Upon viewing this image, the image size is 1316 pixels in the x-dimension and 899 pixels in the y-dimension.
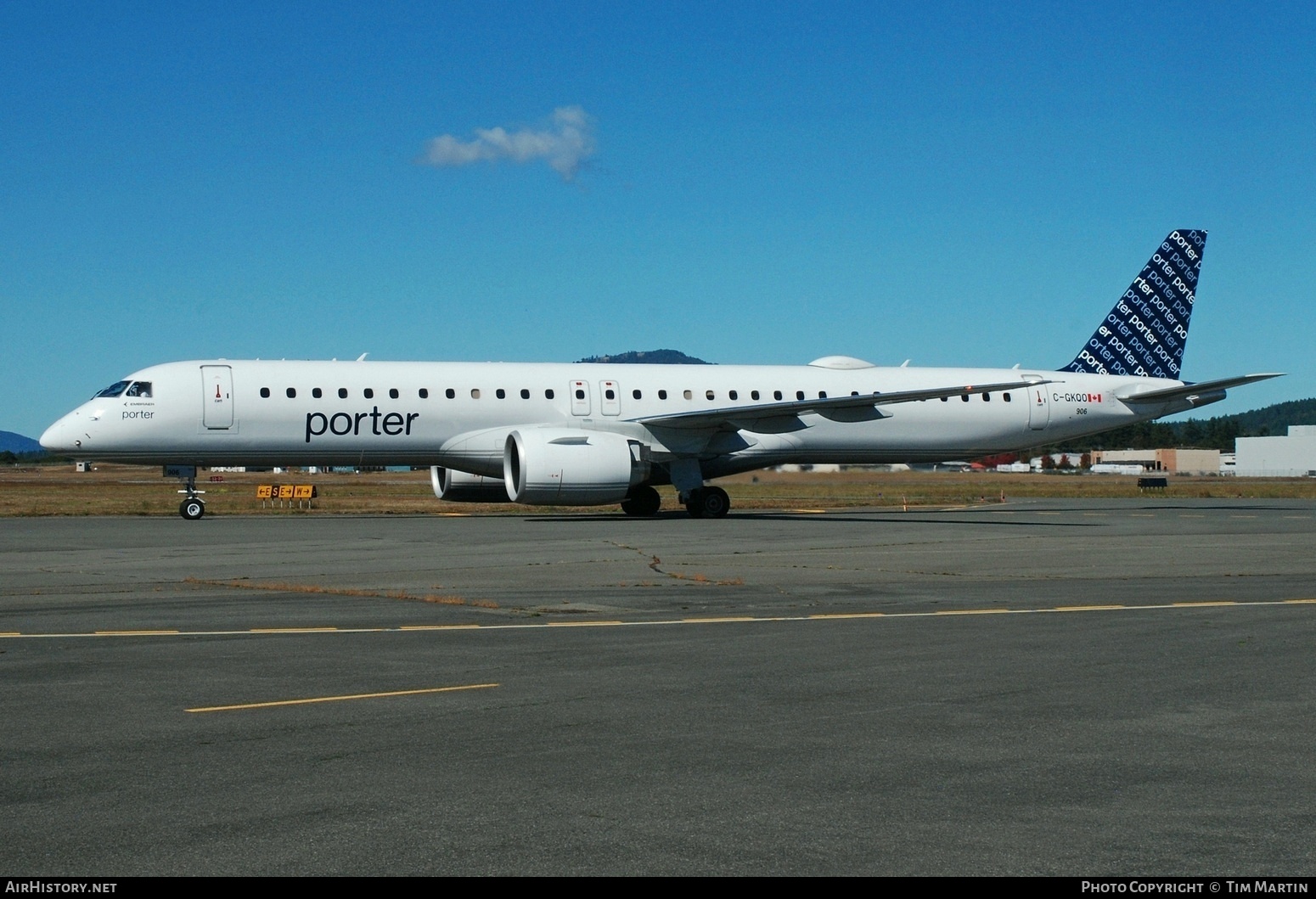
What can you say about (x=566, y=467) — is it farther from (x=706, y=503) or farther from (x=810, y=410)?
(x=810, y=410)

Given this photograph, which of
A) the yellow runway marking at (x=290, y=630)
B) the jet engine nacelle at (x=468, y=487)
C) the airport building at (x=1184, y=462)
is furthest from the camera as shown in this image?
the airport building at (x=1184, y=462)

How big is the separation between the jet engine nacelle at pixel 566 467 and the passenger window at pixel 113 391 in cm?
869

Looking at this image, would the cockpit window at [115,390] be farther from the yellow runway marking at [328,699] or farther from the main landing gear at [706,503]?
the yellow runway marking at [328,699]

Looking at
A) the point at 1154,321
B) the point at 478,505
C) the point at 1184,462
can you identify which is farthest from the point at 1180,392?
the point at 1184,462

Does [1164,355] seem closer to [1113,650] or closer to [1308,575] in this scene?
[1308,575]

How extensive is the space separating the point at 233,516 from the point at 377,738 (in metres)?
27.9

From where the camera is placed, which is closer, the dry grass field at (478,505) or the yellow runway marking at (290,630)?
the yellow runway marking at (290,630)

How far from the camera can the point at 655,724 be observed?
770 centimetres

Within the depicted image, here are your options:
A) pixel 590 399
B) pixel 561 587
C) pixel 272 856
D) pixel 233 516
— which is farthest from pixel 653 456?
pixel 272 856

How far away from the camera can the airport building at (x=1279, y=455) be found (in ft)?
393

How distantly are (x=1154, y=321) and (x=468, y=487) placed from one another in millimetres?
20995

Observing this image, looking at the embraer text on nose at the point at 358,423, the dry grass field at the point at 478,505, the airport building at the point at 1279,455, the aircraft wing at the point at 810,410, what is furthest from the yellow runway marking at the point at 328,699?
the airport building at the point at 1279,455

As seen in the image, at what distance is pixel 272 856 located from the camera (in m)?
5.09
